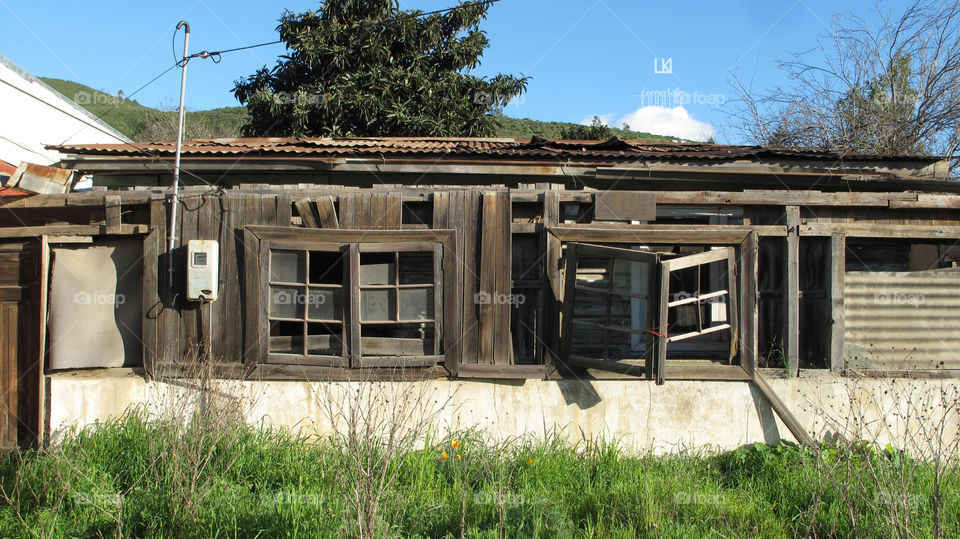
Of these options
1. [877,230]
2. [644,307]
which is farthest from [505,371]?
[877,230]

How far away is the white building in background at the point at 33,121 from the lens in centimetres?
1159

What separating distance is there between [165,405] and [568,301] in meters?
4.02

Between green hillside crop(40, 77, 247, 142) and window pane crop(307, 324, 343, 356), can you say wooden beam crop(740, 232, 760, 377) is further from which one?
green hillside crop(40, 77, 247, 142)

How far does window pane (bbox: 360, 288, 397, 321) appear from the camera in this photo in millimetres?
5664

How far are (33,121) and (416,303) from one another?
38.2ft

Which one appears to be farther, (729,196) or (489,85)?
(489,85)

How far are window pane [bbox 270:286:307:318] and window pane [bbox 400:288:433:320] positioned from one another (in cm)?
103

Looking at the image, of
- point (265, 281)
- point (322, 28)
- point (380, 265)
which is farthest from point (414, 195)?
point (322, 28)

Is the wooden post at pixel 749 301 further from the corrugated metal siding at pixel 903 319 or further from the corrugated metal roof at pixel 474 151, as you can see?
the corrugated metal roof at pixel 474 151

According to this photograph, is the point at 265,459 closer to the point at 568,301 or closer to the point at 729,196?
the point at 568,301

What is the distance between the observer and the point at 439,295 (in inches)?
222

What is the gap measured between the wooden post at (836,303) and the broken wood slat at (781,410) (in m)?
0.73

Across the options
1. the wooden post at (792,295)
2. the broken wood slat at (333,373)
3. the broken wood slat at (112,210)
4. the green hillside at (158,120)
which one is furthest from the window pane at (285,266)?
the green hillside at (158,120)

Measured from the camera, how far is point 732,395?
18.5 ft
